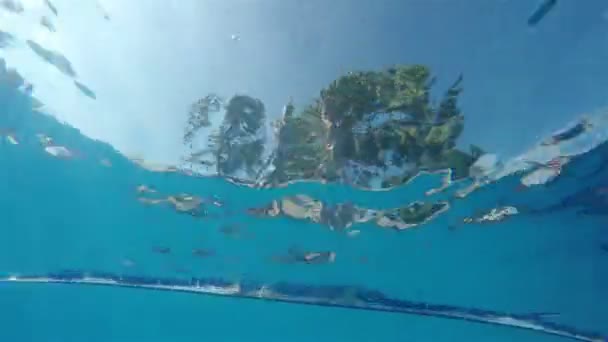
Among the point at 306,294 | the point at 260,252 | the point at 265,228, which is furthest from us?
the point at 306,294

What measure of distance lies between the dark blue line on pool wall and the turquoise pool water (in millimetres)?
177

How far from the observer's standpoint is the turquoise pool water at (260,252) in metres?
7.23

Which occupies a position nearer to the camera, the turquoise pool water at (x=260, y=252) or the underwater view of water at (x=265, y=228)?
the underwater view of water at (x=265, y=228)

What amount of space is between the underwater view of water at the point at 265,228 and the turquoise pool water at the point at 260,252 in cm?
3

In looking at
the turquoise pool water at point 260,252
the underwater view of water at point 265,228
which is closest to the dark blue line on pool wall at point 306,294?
the underwater view of water at point 265,228

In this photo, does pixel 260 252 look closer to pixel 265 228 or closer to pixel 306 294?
pixel 265 228

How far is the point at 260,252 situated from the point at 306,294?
4.65 ft

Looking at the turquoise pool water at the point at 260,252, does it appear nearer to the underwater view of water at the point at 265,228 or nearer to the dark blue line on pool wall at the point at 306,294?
the underwater view of water at the point at 265,228

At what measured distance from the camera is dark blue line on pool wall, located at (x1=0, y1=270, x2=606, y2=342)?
9.17 metres

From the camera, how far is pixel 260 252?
27.9 ft

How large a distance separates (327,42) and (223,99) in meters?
1.51

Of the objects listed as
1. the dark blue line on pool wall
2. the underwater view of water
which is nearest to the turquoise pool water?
the underwater view of water

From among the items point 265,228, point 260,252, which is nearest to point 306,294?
point 260,252

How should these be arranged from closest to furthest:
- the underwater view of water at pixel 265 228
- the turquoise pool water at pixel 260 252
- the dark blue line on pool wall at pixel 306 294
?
the underwater view of water at pixel 265 228 < the turquoise pool water at pixel 260 252 < the dark blue line on pool wall at pixel 306 294
